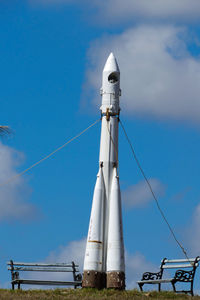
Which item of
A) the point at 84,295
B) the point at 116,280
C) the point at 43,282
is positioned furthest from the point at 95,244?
the point at 43,282

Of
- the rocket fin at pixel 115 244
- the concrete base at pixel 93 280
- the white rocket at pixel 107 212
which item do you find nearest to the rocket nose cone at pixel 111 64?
the white rocket at pixel 107 212

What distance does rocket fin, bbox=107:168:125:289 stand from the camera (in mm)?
29172

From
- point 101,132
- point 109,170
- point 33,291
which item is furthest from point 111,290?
point 101,132

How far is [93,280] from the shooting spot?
29266 mm

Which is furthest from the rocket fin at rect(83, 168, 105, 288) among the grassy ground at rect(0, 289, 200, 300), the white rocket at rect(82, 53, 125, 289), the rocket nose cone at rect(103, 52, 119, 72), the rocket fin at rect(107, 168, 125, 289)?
the rocket nose cone at rect(103, 52, 119, 72)

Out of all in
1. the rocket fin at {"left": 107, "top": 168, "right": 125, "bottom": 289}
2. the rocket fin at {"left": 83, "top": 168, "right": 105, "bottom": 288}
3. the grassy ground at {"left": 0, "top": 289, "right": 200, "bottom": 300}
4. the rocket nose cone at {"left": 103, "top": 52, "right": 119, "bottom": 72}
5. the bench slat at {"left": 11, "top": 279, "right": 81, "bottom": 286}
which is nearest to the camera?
the grassy ground at {"left": 0, "top": 289, "right": 200, "bottom": 300}

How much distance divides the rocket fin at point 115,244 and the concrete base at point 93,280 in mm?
467

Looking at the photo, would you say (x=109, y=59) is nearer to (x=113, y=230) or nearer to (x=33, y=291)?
(x=113, y=230)

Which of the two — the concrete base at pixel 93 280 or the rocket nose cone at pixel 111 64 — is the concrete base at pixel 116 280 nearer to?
the concrete base at pixel 93 280

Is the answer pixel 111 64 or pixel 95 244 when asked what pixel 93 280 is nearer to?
pixel 95 244

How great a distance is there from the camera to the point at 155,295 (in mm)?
28406

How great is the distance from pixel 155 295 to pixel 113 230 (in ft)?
12.1

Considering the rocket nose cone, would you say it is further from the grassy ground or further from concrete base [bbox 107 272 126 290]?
the grassy ground

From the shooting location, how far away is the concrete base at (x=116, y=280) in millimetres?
29000
